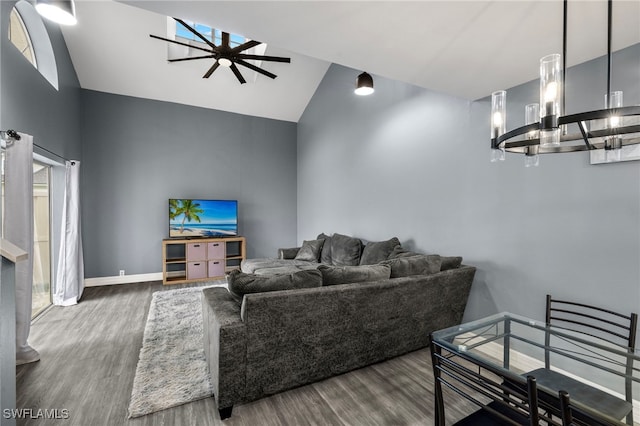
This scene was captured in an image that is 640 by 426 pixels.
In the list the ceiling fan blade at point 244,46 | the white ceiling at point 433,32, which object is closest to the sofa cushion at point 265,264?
the ceiling fan blade at point 244,46

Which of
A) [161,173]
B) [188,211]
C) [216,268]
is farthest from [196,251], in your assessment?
[161,173]

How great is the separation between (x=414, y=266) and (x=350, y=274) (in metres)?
0.70

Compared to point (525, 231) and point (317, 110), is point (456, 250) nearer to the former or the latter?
point (525, 231)

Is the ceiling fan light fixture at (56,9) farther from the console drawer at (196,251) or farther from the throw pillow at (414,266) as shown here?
the console drawer at (196,251)

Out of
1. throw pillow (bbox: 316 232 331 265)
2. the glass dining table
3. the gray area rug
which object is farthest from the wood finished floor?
throw pillow (bbox: 316 232 331 265)

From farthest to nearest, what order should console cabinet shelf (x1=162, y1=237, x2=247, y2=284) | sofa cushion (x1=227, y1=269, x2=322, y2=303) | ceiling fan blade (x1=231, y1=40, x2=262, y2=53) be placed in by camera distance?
console cabinet shelf (x1=162, y1=237, x2=247, y2=284) → ceiling fan blade (x1=231, y1=40, x2=262, y2=53) → sofa cushion (x1=227, y1=269, x2=322, y2=303)

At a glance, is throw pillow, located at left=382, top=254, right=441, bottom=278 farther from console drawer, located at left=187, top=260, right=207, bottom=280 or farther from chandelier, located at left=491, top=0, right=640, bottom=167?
console drawer, located at left=187, top=260, right=207, bottom=280

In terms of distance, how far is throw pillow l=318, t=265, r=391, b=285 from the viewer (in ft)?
7.53

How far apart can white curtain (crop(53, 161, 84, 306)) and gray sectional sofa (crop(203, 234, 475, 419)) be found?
301 cm

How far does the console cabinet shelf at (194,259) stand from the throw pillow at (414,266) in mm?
3952

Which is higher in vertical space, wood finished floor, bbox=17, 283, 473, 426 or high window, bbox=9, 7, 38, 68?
high window, bbox=9, 7, 38, 68

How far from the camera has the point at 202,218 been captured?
571 centimetres

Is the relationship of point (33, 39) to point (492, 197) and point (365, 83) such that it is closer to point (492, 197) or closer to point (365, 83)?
point (365, 83)

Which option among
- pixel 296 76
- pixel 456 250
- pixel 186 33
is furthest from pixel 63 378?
pixel 296 76
